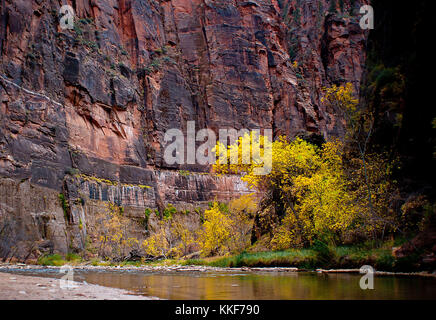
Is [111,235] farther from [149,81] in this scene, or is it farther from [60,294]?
[60,294]

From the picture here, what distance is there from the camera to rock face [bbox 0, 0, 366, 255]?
55719 mm

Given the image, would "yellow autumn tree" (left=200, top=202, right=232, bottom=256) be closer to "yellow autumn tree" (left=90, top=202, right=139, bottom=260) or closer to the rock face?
the rock face

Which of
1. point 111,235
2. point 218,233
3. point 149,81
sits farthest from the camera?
point 149,81

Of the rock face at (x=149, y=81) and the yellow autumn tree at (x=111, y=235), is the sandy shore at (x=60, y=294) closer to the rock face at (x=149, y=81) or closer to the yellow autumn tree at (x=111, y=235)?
the rock face at (x=149, y=81)

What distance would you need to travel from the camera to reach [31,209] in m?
47.4

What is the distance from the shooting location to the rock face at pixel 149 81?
183 ft

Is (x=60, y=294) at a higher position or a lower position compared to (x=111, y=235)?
higher

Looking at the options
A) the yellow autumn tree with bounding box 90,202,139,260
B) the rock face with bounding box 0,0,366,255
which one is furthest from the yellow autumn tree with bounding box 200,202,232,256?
the yellow autumn tree with bounding box 90,202,139,260

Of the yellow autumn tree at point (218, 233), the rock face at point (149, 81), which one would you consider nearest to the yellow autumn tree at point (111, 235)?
the rock face at point (149, 81)

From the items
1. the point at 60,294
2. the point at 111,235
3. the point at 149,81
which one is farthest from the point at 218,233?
the point at 149,81

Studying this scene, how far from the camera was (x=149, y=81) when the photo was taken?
8619cm

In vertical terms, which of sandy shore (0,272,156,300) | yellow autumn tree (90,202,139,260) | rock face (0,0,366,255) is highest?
rock face (0,0,366,255)

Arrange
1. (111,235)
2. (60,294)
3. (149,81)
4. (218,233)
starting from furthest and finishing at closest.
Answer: (149,81) < (111,235) < (218,233) < (60,294)
